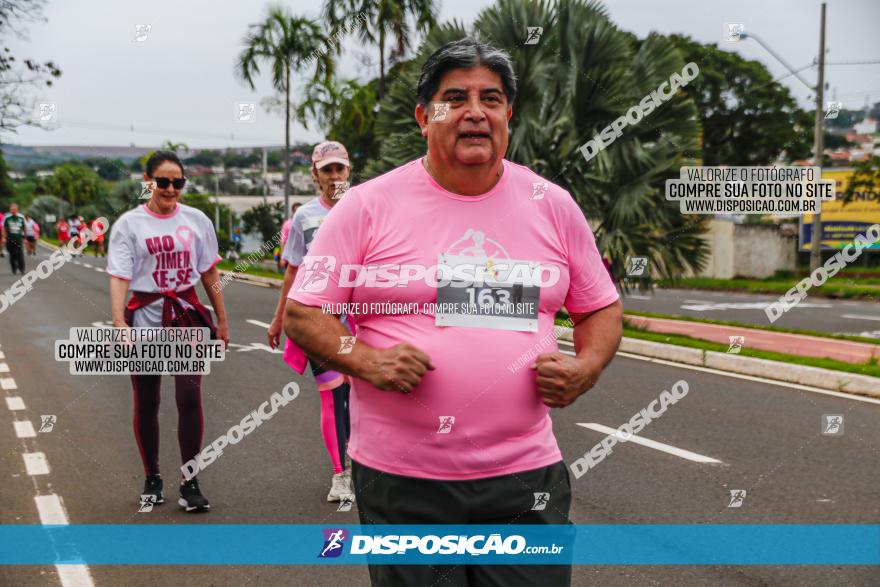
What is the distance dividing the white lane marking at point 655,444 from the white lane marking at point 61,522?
3.86 meters

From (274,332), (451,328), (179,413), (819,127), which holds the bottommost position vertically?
(179,413)

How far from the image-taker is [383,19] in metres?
24.9

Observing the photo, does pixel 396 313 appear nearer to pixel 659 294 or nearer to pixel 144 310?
pixel 144 310

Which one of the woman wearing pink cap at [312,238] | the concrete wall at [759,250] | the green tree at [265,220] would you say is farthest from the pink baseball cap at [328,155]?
the concrete wall at [759,250]

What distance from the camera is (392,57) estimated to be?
25609mm

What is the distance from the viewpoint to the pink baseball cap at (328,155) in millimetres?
5711

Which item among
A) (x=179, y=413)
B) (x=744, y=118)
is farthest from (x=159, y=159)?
(x=744, y=118)

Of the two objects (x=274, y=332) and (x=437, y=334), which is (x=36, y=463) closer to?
(x=274, y=332)

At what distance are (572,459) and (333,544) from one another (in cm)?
227

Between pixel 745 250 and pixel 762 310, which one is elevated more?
pixel 745 250

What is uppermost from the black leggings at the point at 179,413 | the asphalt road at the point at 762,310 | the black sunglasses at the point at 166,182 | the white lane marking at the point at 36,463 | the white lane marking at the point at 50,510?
the black sunglasses at the point at 166,182

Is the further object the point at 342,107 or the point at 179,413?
the point at 342,107

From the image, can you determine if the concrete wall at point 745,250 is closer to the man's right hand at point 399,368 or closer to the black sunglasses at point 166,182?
the black sunglasses at point 166,182

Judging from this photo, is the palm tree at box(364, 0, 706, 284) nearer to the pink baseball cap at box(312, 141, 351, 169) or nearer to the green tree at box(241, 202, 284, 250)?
the pink baseball cap at box(312, 141, 351, 169)
